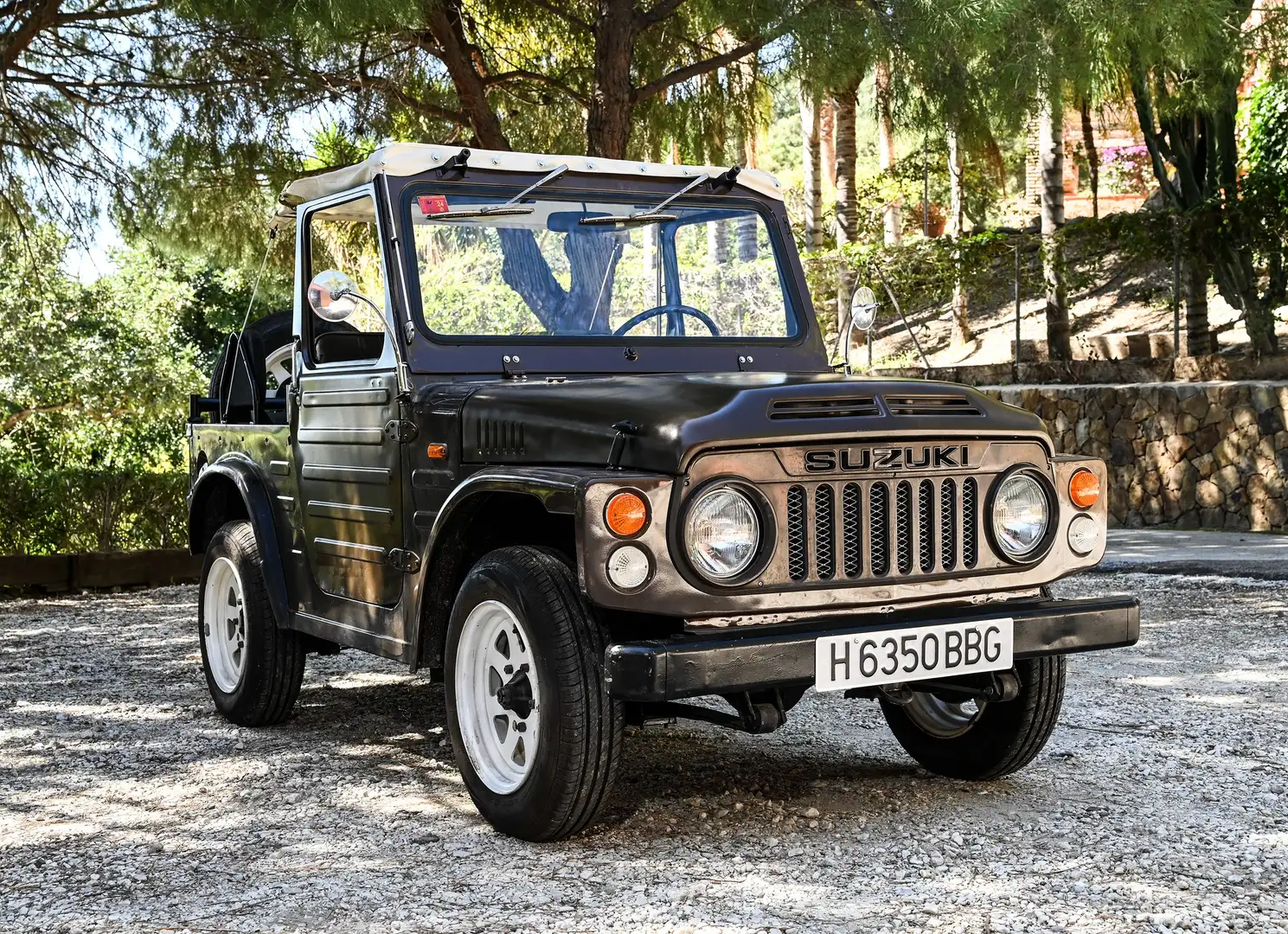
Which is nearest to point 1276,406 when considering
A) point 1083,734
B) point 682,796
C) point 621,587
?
point 1083,734

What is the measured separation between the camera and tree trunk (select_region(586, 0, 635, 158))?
35.1 feet

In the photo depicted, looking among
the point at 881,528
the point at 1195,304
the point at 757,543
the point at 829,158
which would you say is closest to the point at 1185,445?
the point at 1195,304

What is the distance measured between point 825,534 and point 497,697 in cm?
106

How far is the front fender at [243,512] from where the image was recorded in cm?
586

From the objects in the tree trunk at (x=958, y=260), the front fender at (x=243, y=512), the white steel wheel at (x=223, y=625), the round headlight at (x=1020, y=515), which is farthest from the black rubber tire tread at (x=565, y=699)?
the tree trunk at (x=958, y=260)

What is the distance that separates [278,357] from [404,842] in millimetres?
2660

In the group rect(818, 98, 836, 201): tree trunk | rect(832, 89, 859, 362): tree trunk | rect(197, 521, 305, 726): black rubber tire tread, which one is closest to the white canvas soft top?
rect(197, 521, 305, 726): black rubber tire tread

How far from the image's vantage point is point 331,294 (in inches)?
185

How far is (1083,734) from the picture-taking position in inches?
232

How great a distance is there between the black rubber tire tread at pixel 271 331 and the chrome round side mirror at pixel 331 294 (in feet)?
6.89

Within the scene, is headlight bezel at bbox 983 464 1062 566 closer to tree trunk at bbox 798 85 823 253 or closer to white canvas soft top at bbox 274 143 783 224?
white canvas soft top at bbox 274 143 783 224

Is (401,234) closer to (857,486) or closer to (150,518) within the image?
(857,486)

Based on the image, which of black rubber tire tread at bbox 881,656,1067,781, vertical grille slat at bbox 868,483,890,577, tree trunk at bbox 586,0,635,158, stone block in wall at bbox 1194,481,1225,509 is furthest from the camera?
stone block in wall at bbox 1194,481,1225,509

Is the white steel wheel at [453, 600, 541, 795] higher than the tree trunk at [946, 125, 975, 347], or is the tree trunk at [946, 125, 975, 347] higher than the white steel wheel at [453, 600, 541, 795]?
the tree trunk at [946, 125, 975, 347]
